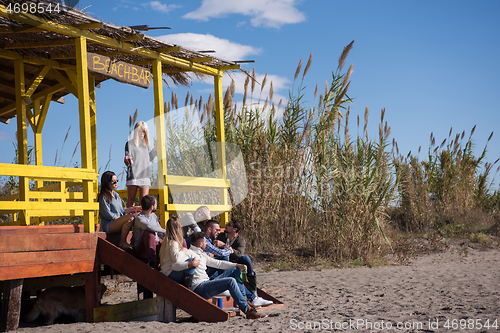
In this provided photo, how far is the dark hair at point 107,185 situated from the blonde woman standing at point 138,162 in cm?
63

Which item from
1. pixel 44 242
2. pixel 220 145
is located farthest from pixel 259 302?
pixel 220 145

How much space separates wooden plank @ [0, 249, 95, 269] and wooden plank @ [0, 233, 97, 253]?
0.04 meters

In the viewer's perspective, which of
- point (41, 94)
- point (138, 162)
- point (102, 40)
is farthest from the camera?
point (41, 94)

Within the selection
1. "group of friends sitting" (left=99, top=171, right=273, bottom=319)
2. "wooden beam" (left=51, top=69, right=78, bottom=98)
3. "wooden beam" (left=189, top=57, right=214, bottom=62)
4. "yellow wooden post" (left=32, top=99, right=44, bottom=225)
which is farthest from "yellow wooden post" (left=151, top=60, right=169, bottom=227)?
"yellow wooden post" (left=32, top=99, right=44, bottom=225)

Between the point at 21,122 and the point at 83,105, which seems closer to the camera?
the point at 83,105

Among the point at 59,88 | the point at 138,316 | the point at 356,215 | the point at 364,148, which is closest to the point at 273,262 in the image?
the point at 356,215

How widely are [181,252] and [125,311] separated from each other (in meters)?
1.15

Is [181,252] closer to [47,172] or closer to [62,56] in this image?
[47,172]

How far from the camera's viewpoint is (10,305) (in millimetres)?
5031

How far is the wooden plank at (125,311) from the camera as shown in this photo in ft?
17.6

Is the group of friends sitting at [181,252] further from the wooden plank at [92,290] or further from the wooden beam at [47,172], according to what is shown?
the wooden plank at [92,290]

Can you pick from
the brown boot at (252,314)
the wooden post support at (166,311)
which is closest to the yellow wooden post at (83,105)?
the wooden post support at (166,311)

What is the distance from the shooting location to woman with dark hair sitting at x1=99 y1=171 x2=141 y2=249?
18.5ft

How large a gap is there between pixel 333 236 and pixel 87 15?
6.19 m
